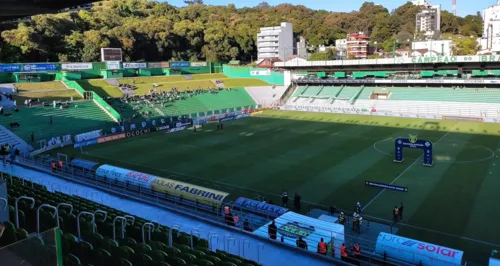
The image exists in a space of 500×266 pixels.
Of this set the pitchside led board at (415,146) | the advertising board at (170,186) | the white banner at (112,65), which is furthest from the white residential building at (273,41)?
the advertising board at (170,186)

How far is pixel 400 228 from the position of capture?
19078 millimetres

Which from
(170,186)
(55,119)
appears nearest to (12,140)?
(55,119)

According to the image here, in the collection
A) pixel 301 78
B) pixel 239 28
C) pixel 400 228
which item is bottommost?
pixel 400 228

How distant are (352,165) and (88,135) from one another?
27.0 m

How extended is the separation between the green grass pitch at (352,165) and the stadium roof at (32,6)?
13.2 metres

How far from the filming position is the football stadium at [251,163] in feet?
43.8

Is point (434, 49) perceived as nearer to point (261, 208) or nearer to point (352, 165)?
point (352, 165)

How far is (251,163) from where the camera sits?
31531 mm

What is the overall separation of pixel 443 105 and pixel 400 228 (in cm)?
4137

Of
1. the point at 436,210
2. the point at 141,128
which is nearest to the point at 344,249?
the point at 436,210

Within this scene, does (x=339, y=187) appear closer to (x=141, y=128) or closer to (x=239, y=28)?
(x=141, y=128)

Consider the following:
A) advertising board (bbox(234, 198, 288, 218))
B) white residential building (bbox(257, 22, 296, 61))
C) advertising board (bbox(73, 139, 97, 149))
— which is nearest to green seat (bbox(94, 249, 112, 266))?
advertising board (bbox(234, 198, 288, 218))

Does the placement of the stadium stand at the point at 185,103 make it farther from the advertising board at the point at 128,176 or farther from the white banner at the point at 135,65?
the advertising board at the point at 128,176

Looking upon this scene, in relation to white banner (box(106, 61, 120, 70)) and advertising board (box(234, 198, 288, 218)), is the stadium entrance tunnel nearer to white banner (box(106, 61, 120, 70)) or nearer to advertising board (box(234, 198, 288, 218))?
advertising board (box(234, 198, 288, 218))
